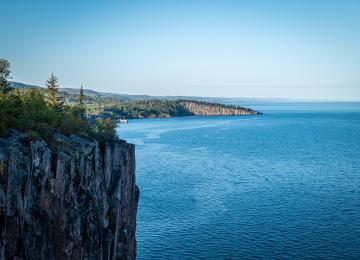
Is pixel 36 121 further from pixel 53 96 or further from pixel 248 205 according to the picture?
pixel 248 205

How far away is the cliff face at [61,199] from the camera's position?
30031mm

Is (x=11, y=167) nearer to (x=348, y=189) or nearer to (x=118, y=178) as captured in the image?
(x=118, y=178)

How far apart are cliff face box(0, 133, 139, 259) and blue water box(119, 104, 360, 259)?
A: 57.5ft

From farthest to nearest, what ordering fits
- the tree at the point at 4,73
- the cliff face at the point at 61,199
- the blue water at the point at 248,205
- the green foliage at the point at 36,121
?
the blue water at the point at 248,205 < the tree at the point at 4,73 < the green foliage at the point at 36,121 < the cliff face at the point at 61,199

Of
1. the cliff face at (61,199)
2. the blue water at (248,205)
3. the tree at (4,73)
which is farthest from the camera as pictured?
the blue water at (248,205)

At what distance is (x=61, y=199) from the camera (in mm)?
36000

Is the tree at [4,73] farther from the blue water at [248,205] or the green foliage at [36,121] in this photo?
the blue water at [248,205]

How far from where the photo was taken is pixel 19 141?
33094 millimetres

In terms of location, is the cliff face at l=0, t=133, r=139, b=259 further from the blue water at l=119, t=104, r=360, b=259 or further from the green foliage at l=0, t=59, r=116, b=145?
the blue water at l=119, t=104, r=360, b=259

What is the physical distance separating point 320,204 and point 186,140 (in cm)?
11135

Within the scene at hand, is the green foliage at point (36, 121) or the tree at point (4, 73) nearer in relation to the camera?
the green foliage at point (36, 121)

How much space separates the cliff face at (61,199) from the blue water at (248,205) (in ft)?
57.5

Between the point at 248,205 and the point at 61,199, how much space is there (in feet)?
185

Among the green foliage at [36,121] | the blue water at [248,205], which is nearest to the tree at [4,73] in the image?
the green foliage at [36,121]
